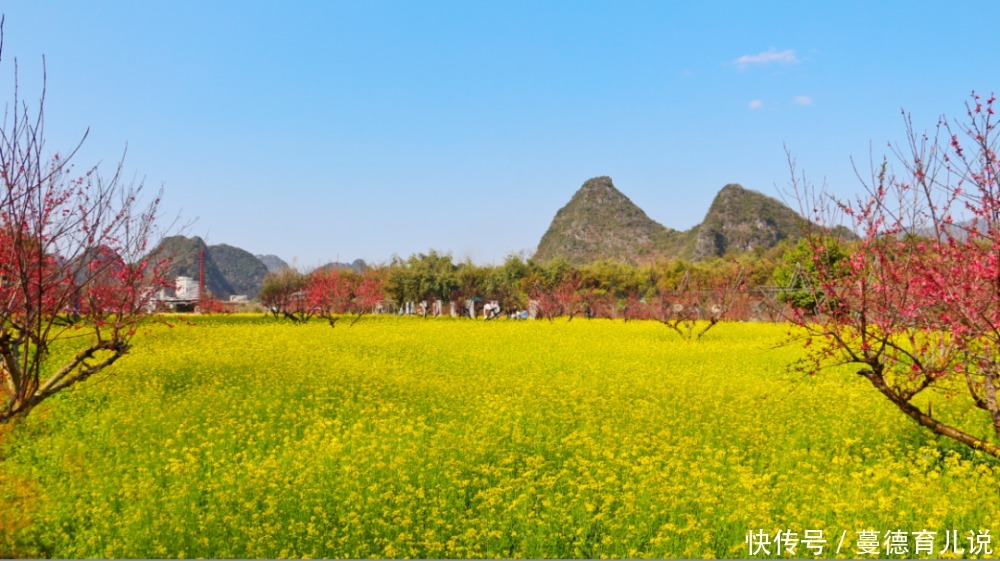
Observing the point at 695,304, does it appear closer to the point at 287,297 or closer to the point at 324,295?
the point at 324,295

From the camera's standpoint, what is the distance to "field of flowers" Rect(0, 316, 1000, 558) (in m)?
8.05

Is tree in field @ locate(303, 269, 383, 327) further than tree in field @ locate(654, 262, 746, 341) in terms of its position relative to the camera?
Yes

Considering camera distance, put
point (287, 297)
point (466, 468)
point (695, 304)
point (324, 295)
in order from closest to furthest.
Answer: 1. point (466, 468)
2. point (695, 304)
3. point (324, 295)
4. point (287, 297)

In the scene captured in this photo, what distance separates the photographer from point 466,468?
10.4 m

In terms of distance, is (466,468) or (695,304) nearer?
(466,468)

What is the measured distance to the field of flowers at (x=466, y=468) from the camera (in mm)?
8055

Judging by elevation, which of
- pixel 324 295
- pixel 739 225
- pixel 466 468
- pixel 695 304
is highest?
pixel 739 225

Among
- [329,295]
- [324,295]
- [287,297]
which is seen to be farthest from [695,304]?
[287,297]

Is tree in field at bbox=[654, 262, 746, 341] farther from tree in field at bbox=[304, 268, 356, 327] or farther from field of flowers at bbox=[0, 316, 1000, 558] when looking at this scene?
tree in field at bbox=[304, 268, 356, 327]

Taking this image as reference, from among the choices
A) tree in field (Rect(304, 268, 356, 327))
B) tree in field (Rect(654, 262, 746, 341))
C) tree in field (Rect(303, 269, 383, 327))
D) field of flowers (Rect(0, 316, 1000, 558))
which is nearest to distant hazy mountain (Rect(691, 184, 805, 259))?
tree in field (Rect(654, 262, 746, 341))

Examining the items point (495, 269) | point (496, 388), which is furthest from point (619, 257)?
point (496, 388)

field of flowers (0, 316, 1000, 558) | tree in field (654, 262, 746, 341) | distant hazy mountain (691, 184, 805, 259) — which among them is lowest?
field of flowers (0, 316, 1000, 558)

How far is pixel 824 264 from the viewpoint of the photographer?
9438 mm

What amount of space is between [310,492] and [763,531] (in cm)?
560
